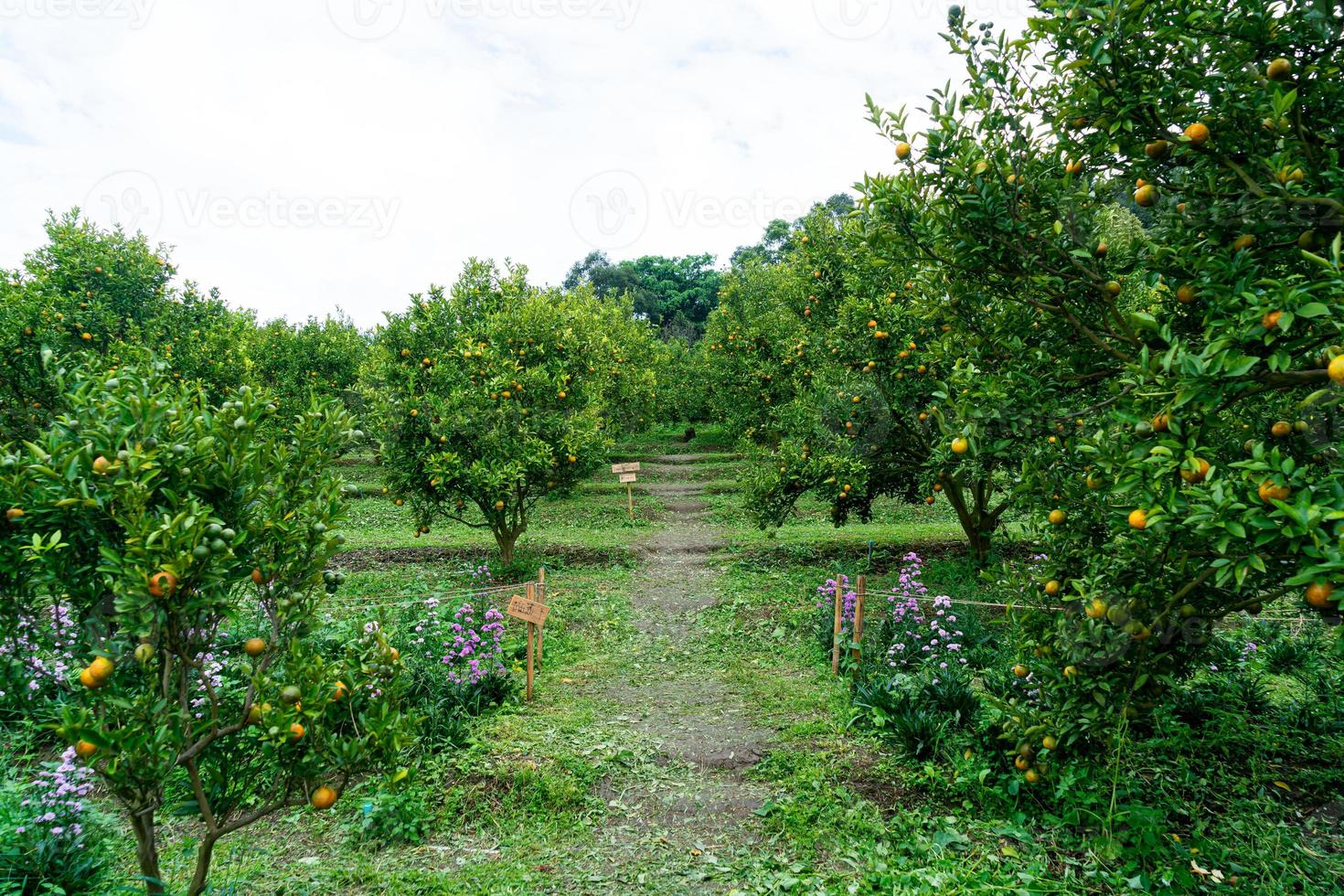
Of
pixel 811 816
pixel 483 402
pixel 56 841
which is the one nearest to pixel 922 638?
pixel 811 816

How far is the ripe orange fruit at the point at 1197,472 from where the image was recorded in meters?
2.44

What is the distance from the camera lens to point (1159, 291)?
354 centimetres

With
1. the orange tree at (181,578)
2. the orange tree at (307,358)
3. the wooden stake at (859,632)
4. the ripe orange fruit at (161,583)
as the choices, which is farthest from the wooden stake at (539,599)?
the orange tree at (307,358)

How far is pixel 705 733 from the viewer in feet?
19.2

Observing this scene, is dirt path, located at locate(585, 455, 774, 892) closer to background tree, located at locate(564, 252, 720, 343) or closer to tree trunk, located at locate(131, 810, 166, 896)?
tree trunk, located at locate(131, 810, 166, 896)

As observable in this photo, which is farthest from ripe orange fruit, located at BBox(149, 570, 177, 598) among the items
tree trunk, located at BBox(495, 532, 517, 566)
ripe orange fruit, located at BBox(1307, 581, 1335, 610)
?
tree trunk, located at BBox(495, 532, 517, 566)

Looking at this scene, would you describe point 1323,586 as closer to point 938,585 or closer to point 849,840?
point 849,840

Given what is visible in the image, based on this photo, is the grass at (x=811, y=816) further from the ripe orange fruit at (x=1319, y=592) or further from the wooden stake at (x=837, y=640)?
the ripe orange fruit at (x=1319, y=592)

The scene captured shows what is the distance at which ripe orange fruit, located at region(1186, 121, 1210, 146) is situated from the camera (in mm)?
2807

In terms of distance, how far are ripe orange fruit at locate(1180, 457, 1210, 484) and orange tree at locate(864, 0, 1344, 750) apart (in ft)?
0.03

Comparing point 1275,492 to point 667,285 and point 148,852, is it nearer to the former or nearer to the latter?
point 148,852

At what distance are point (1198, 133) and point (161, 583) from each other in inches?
166

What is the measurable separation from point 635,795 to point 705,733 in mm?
1118

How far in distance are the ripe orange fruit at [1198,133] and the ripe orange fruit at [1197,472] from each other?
4.26 feet
